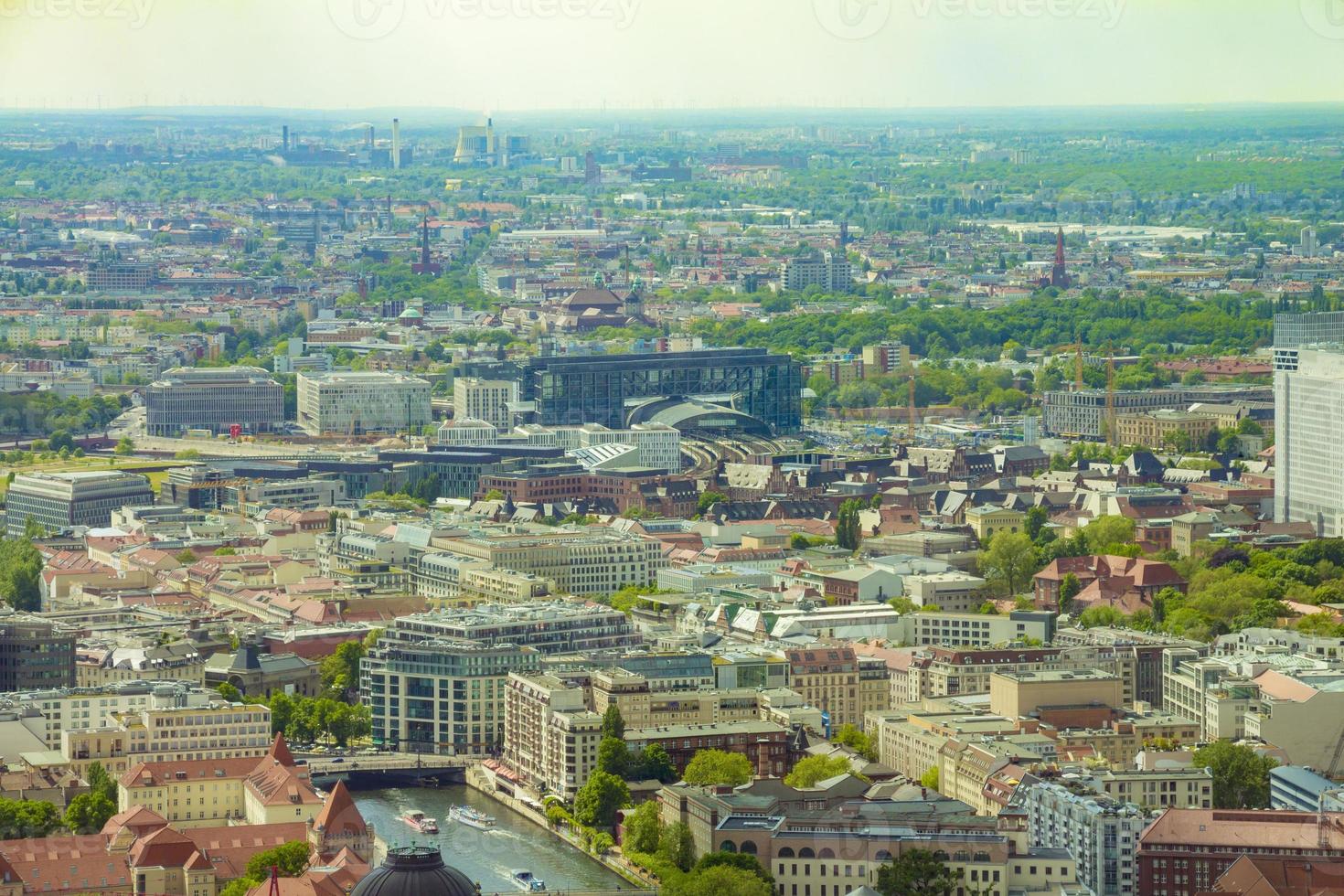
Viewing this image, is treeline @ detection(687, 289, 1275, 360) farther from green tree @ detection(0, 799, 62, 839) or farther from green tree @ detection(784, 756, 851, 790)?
green tree @ detection(0, 799, 62, 839)

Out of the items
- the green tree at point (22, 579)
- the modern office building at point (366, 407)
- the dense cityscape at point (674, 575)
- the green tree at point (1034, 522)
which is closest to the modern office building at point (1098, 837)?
the dense cityscape at point (674, 575)

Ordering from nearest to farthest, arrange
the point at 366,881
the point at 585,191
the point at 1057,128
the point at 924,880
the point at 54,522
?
the point at 366,881
the point at 924,880
the point at 54,522
the point at 585,191
the point at 1057,128

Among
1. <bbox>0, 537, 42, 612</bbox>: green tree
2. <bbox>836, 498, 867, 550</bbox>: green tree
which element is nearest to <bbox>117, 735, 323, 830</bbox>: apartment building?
<bbox>0, 537, 42, 612</bbox>: green tree

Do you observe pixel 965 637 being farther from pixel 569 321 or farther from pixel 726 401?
pixel 569 321

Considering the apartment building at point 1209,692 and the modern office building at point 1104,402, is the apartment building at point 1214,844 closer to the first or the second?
the apartment building at point 1209,692

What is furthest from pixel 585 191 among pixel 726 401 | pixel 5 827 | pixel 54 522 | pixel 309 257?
pixel 5 827
